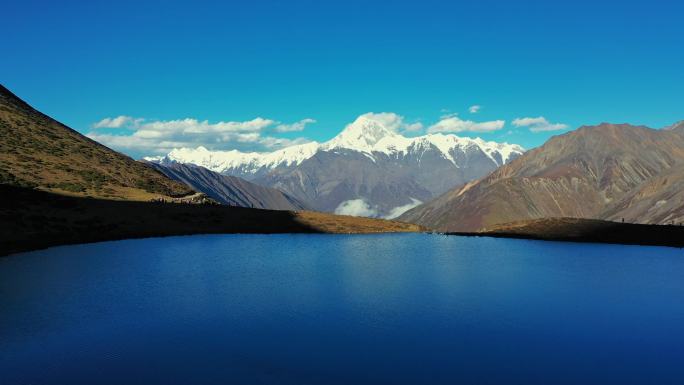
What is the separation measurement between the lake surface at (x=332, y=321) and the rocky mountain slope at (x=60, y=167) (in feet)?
226

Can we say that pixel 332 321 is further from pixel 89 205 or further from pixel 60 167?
pixel 60 167

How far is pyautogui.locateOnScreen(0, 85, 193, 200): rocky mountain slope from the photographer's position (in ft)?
481

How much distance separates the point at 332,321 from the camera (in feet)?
151

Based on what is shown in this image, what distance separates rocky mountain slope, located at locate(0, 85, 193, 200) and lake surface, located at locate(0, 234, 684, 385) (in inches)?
2715

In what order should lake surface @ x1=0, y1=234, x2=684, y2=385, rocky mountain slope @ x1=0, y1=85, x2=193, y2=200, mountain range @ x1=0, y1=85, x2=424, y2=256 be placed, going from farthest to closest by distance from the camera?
1. rocky mountain slope @ x1=0, y1=85, x2=193, y2=200
2. mountain range @ x1=0, y1=85, x2=424, y2=256
3. lake surface @ x1=0, y1=234, x2=684, y2=385

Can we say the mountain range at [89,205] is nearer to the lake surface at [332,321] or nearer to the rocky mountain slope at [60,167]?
the rocky mountain slope at [60,167]

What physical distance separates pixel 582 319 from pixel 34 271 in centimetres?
6436

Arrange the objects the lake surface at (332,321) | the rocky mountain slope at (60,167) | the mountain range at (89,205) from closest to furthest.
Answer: the lake surface at (332,321), the mountain range at (89,205), the rocky mountain slope at (60,167)

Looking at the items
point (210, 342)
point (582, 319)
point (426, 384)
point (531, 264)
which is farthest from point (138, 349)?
point (531, 264)

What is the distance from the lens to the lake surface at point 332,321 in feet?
111

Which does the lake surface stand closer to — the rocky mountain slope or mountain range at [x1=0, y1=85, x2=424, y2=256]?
mountain range at [x1=0, y1=85, x2=424, y2=256]

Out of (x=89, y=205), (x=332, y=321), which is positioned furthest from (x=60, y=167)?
(x=332, y=321)

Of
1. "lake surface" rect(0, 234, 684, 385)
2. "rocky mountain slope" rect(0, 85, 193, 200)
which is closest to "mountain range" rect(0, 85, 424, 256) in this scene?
"rocky mountain slope" rect(0, 85, 193, 200)

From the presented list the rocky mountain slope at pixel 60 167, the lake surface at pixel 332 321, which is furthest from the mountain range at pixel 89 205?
the lake surface at pixel 332 321
